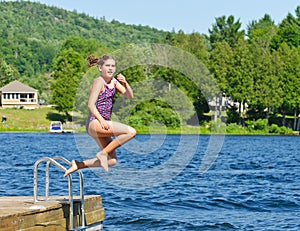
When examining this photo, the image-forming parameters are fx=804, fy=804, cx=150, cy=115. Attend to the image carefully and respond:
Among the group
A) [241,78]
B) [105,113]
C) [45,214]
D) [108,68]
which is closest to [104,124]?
[105,113]

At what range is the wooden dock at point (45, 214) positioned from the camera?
43.2 feet

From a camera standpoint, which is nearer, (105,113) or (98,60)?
(105,113)

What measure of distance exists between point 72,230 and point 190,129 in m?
85.4

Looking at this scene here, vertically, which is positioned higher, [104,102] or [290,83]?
[290,83]

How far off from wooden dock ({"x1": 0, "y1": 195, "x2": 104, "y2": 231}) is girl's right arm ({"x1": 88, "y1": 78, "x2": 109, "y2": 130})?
2222 mm

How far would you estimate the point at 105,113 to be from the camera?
12.6m

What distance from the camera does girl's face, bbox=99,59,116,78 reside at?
12547 mm

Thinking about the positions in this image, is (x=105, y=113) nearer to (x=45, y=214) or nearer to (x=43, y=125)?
(x=45, y=214)

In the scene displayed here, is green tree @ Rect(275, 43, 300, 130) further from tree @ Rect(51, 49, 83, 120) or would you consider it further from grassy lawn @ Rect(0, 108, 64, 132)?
grassy lawn @ Rect(0, 108, 64, 132)

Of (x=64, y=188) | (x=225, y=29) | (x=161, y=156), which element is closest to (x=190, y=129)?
(x=161, y=156)

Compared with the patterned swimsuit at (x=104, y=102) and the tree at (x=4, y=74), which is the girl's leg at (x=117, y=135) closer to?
the patterned swimsuit at (x=104, y=102)

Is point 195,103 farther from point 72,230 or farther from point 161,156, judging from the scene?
point 72,230

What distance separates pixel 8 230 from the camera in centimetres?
1286

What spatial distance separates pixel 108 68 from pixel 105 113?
71cm
